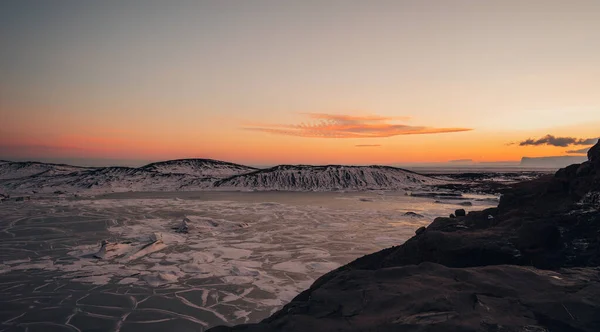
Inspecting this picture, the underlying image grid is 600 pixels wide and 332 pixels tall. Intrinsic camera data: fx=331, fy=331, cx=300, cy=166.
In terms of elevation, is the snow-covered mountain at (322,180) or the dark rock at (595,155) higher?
the dark rock at (595,155)

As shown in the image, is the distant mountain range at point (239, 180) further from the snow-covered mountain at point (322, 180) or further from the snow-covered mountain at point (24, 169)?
the snow-covered mountain at point (24, 169)

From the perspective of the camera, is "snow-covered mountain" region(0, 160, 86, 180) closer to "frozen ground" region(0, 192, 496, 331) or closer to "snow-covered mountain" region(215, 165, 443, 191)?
"snow-covered mountain" region(215, 165, 443, 191)

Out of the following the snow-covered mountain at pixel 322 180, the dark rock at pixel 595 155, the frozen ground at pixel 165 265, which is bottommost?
the frozen ground at pixel 165 265

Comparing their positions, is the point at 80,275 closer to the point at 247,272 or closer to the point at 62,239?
the point at 247,272

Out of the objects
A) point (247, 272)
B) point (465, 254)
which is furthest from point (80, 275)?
point (465, 254)

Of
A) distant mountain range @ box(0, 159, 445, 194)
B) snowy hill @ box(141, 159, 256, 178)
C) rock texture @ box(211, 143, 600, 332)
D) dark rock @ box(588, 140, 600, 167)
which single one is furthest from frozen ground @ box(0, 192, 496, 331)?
snowy hill @ box(141, 159, 256, 178)

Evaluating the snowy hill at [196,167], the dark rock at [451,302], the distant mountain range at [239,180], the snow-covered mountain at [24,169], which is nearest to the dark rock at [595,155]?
the dark rock at [451,302]

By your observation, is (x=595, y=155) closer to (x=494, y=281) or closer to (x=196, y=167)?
(x=494, y=281)

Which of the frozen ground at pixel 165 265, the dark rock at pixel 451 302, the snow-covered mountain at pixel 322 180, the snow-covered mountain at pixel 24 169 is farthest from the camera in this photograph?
the snow-covered mountain at pixel 24 169
